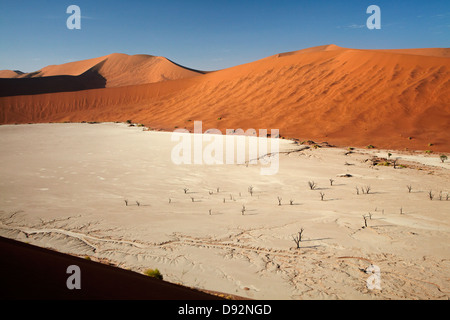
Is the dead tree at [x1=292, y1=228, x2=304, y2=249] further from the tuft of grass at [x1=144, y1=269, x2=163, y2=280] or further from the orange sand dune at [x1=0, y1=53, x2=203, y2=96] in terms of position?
the orange sand dune at [x1=0, y1=53, x2=203, y2=96]

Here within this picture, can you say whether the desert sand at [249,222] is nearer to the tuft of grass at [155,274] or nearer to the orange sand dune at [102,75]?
the tuft of grass at [155,274]

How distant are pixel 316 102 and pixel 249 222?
22.5 m

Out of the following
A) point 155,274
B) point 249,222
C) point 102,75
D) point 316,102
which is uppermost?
point 102,75

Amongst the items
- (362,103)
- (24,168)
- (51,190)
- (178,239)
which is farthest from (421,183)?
(362,103)

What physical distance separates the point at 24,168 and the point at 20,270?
31.8 feet

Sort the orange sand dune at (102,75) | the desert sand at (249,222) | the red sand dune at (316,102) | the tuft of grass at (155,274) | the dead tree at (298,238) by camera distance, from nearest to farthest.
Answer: the tuft of grass at (155,274)
the desert sand at (249,222)
the dead tree at (298,238)
the red sand dune at (316,102)
the orange sand dune at (102,75)

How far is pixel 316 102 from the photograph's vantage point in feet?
83.5

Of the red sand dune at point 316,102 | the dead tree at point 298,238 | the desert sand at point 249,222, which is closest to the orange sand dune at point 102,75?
the red sand dune at point 316,102

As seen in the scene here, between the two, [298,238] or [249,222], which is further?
[249,222]

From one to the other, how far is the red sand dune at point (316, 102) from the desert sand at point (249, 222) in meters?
8.32

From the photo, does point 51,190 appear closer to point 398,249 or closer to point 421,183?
point 398,249

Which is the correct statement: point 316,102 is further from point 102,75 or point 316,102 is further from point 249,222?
point 102,75

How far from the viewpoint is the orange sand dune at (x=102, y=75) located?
5612cm

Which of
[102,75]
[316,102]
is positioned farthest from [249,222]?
[102,75]
